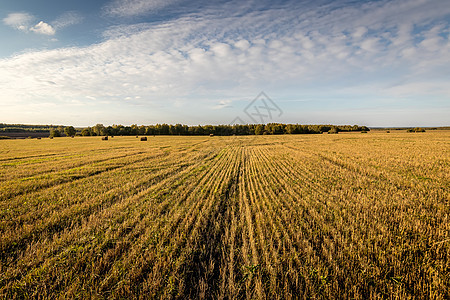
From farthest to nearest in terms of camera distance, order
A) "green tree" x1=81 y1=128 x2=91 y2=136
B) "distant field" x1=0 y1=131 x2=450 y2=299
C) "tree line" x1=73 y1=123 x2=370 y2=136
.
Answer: "tree line" x1=73 y1=123 x2=370 y2=136
"green tree" x1=81 y1=128 x2=91 y2=136
"distant field" x1=0 y1=131 x2=450 y2=299

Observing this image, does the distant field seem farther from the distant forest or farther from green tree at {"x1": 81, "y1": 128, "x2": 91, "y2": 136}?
green tree at {"x1": 81, "y1": 128, "x2": 91, "y2": 136}

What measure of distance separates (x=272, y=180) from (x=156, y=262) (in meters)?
8.87

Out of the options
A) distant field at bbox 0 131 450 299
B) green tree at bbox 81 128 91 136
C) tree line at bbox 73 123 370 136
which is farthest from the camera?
tree line at bbox 73 123 370 136

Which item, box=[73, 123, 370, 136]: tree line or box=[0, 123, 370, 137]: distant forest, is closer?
box=[0, 123, 370, 137]: distant forest

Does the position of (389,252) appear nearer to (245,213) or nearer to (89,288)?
(245,213)

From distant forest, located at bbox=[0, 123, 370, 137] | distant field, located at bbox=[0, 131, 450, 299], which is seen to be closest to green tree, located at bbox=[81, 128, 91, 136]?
distant forest, located at bbox=[0, 123, 370, 137]

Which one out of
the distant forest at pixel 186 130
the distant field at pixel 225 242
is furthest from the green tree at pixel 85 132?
the distant field at pixel 225 242

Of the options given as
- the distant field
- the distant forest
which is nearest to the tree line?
the distant forest

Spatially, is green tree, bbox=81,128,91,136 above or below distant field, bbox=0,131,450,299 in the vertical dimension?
above

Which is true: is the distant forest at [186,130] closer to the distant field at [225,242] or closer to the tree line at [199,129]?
the tree line at [199,129]

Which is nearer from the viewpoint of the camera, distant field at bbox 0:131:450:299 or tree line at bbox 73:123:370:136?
distant field at bbox 0:131:450:299

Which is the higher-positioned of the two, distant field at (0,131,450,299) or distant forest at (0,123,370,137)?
distant forest at (0,123,370,137)

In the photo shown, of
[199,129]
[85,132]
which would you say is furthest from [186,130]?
[85,132]

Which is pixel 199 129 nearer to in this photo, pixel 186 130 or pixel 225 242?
pixel 186 130
